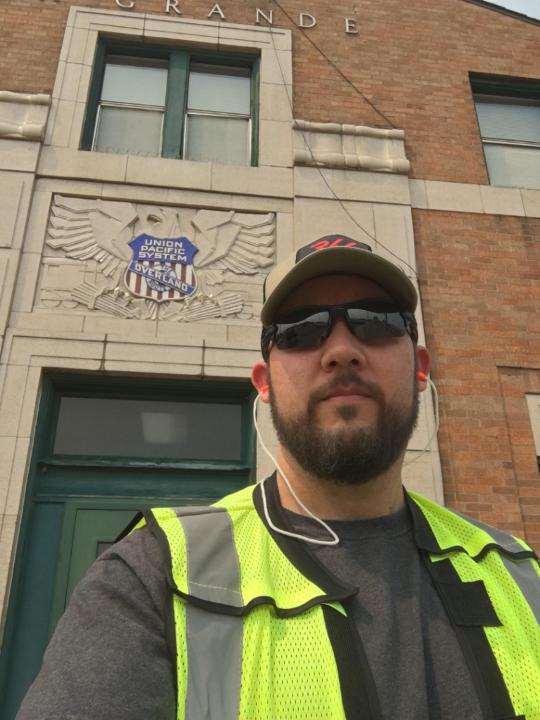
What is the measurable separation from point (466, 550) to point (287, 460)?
2.10ft

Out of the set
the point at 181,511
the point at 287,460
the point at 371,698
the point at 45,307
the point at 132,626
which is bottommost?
the point at 371,698

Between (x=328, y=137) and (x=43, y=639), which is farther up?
(x=328, y=137)

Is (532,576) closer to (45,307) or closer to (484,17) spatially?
(45,307)

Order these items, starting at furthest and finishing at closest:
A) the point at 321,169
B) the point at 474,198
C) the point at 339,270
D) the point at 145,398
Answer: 1. the point at 474,198
2. the point at 321,169
3. the point at 145,398
4. the point at 339,270

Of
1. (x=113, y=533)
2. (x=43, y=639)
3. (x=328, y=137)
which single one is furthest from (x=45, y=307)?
(x=328, y=137)

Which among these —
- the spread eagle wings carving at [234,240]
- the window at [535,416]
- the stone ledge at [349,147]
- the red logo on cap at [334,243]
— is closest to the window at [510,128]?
the stone ledge at [349,147]

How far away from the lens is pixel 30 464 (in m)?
4.64

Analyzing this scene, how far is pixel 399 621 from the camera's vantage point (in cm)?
135

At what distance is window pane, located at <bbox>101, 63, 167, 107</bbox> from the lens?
22.0 feet

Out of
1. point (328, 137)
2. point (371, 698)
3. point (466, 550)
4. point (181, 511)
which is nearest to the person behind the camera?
point (371, 698)

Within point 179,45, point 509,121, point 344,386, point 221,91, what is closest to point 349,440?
point 344,386

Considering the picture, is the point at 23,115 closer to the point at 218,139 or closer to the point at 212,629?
the point at 218,139

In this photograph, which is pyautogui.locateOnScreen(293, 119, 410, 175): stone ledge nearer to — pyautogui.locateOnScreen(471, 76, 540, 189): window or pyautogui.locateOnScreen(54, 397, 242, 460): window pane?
pyautogui.locateOnScreen(471, 76, 540, 189): window

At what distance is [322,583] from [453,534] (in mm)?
663
